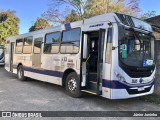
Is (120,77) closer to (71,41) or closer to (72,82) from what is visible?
(72,82)

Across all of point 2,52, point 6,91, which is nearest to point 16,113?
point 6,91

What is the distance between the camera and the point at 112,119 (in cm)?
582

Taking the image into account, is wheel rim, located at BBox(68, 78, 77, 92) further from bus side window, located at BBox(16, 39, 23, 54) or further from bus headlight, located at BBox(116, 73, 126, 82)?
bus side window, located at BBox(16, 39, 23, 54)

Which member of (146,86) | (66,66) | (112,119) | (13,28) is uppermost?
(13,28)

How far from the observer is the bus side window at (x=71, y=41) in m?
8.03

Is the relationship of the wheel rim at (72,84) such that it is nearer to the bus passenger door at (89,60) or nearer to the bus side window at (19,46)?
the bus passenger door at (89,60)

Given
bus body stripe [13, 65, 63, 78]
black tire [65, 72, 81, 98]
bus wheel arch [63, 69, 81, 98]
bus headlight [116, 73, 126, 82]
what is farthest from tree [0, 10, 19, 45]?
bus headlight [116, 73, 126, 82]

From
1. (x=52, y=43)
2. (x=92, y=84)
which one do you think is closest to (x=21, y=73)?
(x=52, y=43)

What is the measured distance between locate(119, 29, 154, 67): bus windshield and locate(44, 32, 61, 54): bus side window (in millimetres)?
3393

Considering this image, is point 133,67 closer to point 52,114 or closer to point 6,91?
point 52,114

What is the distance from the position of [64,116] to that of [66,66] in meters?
2.91

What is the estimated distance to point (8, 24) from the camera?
35.5 meters

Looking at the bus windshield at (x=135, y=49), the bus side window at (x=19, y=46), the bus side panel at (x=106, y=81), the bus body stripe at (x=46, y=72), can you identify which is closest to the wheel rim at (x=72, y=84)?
the bus body stripe at (x=46, y=72)

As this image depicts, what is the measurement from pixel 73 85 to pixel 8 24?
3043cm
